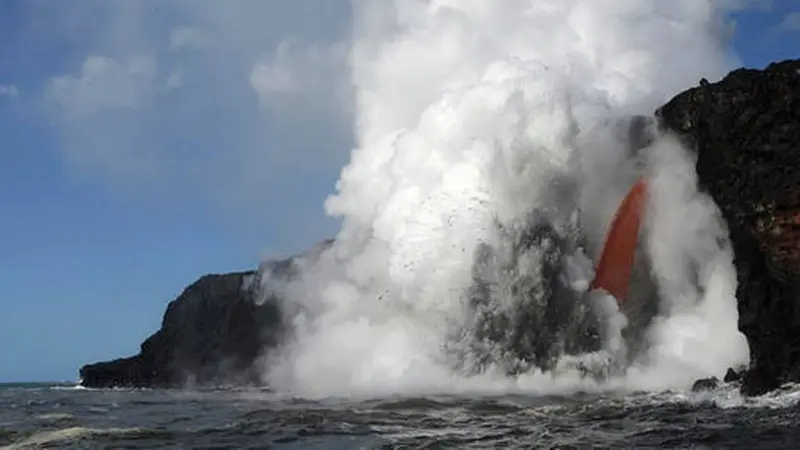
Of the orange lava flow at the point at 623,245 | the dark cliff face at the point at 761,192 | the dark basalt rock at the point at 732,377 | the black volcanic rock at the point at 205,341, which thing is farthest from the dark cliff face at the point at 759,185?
the black volcanic rock at the point at 205,341

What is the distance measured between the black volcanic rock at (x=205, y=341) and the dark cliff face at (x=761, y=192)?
243 ft

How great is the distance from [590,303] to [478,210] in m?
8.97

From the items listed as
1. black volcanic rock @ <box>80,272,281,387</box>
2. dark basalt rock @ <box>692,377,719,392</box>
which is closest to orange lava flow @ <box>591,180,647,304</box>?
dark basalt rock @ <box>692,377,719,392</box>

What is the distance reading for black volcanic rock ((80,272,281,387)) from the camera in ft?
355

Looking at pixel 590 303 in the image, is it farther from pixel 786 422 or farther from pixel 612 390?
pixel 786 422

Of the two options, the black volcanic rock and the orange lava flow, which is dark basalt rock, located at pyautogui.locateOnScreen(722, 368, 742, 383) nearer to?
the orange lava flow

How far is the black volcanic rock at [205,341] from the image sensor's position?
108062 mm

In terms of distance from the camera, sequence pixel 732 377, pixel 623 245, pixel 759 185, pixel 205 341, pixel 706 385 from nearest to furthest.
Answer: pixel 759 185 < pixel 706 385 < pixel 732 377 < pixel 623 245 < pixel 205 341

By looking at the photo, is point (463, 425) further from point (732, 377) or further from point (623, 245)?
point (623, 245)

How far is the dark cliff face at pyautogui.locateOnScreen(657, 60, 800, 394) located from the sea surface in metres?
2.03

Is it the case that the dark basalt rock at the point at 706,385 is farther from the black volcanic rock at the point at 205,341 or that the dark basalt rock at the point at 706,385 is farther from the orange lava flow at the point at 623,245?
the black volcanic rock at the point at 205,341

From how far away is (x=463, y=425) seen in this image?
80.1 feet

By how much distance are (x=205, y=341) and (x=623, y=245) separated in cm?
8455

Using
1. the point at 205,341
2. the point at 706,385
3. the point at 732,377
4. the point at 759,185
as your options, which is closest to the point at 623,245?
the point at 732,377
